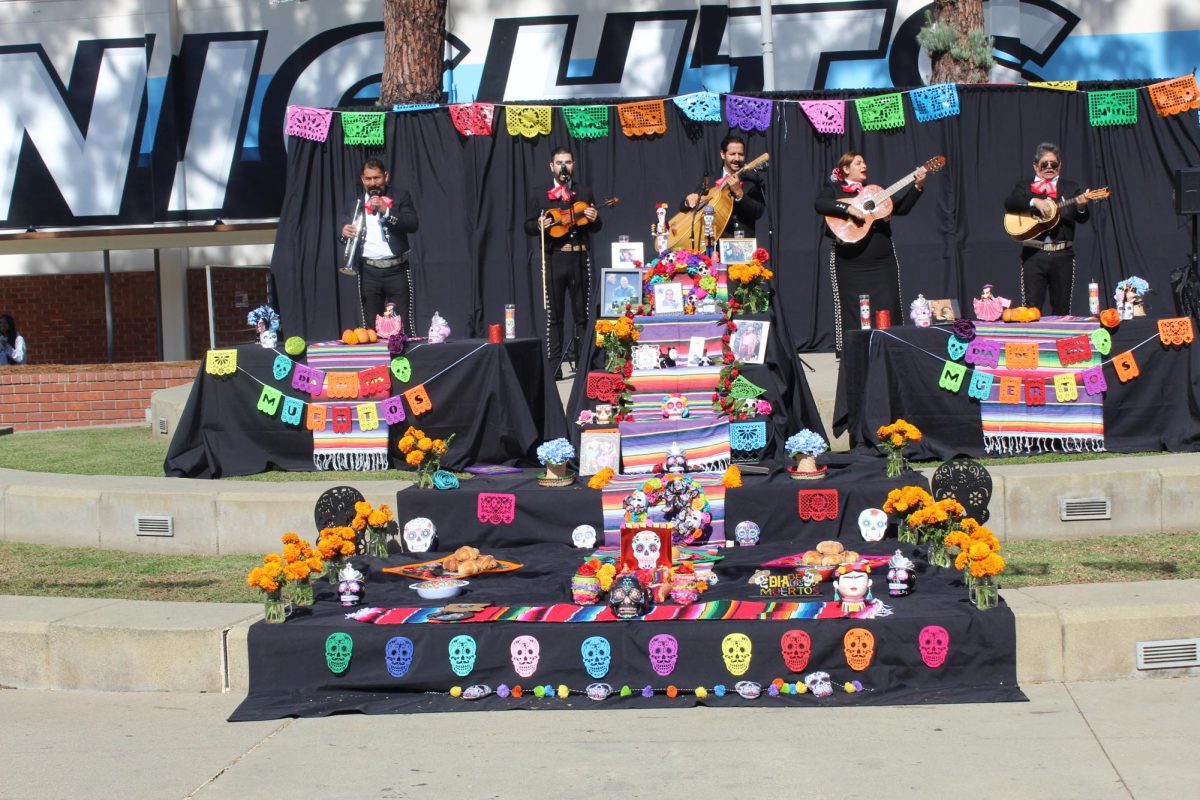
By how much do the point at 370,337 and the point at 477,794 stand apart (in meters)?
5.51

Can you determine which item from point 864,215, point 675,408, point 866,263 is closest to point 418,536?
point 675,408

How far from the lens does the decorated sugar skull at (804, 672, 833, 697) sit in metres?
5.80

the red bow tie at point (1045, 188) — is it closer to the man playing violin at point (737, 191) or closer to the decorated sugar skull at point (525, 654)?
the man playing violin at point (737, 191)

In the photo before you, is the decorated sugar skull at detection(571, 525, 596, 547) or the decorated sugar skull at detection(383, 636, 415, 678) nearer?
the decorated sugar skull at detection(383, 636, 415, 678)

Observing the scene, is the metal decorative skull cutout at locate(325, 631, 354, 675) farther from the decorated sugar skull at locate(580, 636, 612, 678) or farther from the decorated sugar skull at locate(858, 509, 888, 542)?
the decorated sugar skull at locate(858, 509, 888, 542)

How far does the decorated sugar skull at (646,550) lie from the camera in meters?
6.62

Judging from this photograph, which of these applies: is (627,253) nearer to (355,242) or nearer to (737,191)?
(737,191)

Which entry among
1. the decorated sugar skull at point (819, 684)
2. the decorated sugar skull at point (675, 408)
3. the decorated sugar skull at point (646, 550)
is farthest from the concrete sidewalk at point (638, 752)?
the decorated sugar skull at point (675, 408)

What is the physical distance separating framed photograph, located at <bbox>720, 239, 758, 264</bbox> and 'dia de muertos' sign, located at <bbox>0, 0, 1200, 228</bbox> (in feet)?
22.8

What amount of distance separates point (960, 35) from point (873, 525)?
30.4 ft

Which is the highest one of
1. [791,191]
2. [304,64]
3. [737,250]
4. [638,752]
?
[304,64]

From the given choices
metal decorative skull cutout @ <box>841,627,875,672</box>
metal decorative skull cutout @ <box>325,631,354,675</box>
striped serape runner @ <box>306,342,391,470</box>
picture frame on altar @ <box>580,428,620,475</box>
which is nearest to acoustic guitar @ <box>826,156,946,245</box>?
picture frame on altar @ <box>580,428,620,475</box>

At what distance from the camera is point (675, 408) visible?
351 inches

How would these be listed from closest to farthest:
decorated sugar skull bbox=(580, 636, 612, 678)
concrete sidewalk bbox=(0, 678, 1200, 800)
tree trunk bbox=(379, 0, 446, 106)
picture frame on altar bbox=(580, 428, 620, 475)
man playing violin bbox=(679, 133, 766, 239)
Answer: concrete sidewalk bbox=(0, 678, 1200, 800) → decorated sugar skull bbox=(580, 636, 612, 678) → picture frame on altar bbox=(580, 428, 620, 475) → man playing violin bbox=(679, 133, 766, 239) → tree trunk bbox=(379, 0, 446, 106)
